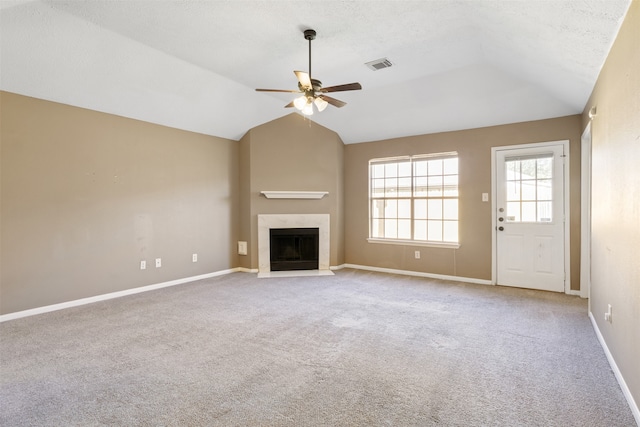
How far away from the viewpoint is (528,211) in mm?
4789

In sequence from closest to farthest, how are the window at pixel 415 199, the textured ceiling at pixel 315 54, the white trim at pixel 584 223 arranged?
the textured ceiling at pixel 315 54
the white trim at pixel 584 223
the window at pixel 415 199

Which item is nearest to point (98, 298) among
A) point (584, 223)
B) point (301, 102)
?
point (301, 102)

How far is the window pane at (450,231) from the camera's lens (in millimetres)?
5448

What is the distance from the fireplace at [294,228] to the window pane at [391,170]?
134cm

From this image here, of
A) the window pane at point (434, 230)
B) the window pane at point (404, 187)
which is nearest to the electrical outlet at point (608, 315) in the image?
the window pane at point (434, 230)

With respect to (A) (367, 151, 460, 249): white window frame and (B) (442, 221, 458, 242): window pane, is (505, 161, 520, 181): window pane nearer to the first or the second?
(A) (367, 151, 460, 249): white window frame

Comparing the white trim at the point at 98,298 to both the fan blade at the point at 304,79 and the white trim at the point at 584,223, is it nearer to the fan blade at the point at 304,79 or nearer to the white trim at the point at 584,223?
the fan blade at the point at 304,79

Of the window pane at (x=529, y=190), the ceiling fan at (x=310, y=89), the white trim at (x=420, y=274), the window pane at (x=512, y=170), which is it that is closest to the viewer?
→ the ceiling fan at (x=310, y=89)

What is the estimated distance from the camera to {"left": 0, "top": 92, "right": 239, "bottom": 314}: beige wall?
3.64m

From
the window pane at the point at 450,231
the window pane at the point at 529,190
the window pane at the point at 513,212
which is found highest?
the window pane at the point at 529,190

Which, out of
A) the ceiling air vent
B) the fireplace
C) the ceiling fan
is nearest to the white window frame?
the fireplace

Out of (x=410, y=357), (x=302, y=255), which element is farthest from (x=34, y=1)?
(x=302, y=255)

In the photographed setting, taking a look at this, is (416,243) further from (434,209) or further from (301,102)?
(301,102)

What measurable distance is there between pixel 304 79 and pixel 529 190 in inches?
145
